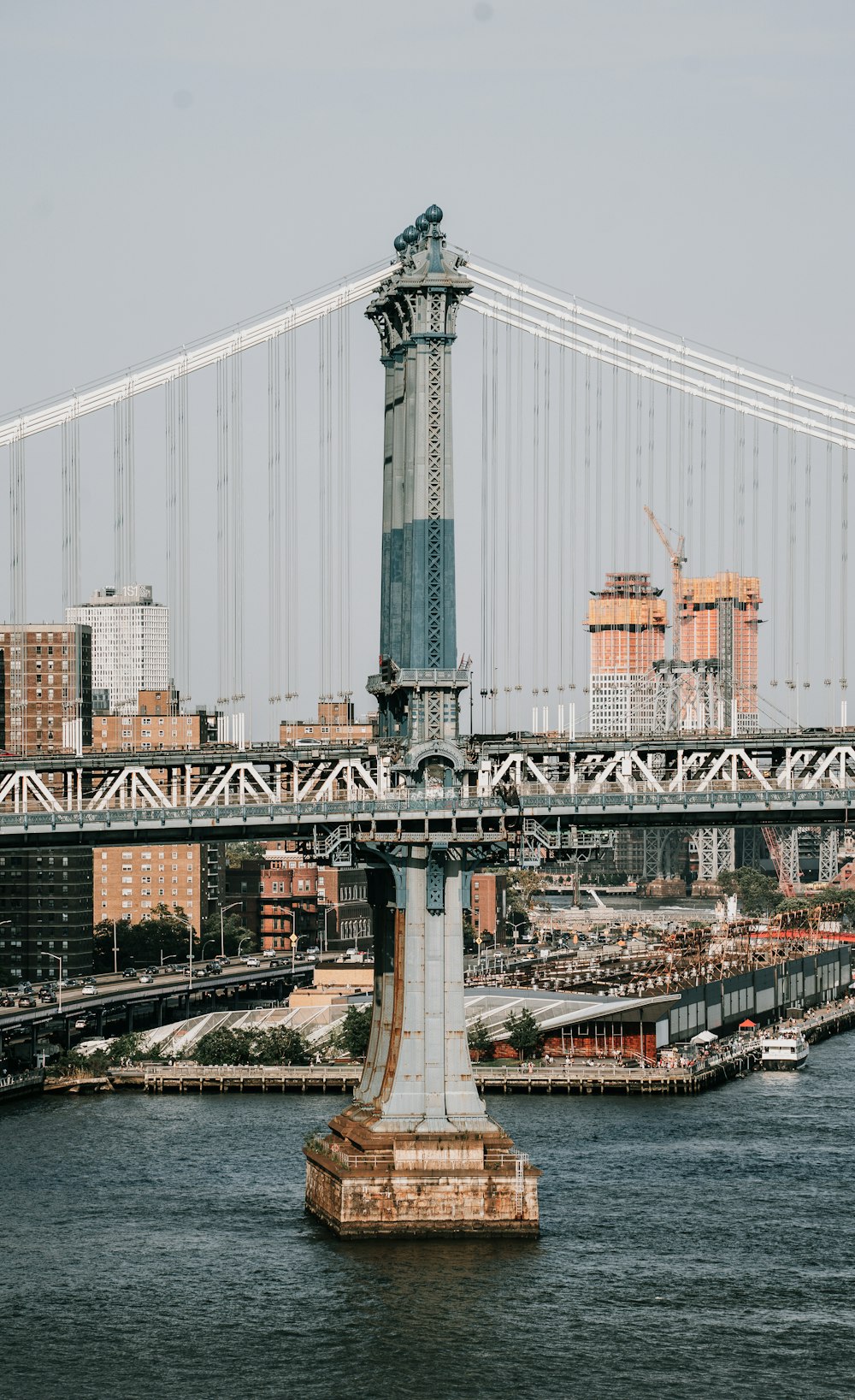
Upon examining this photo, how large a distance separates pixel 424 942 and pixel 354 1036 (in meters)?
50.3

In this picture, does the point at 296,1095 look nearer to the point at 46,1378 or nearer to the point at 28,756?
the point at 28,756

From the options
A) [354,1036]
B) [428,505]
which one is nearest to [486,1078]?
[354,1036]

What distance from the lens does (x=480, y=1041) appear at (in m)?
127

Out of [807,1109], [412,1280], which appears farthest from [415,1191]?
[807,1109]

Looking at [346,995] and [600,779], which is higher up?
[600,779]

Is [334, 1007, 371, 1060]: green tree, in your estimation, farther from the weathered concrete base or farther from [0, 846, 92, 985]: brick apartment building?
[0, 846, 92, 985]: brick apartment building

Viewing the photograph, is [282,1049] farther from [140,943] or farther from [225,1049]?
[140,943]

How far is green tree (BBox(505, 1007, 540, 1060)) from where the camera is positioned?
12775 cm

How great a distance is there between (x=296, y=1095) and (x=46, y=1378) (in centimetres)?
5619

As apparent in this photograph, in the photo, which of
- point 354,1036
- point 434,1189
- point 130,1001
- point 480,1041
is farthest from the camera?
point 130,1001

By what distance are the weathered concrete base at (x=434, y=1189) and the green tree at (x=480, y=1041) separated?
47.4m

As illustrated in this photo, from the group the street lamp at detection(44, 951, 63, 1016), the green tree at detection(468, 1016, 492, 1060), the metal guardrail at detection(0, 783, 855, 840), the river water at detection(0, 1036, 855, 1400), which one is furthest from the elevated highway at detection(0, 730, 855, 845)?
the street lamp at detection(44, 951, 63, 1016)

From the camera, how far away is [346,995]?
149250 millimetres

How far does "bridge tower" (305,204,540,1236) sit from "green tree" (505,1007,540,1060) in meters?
44.4
